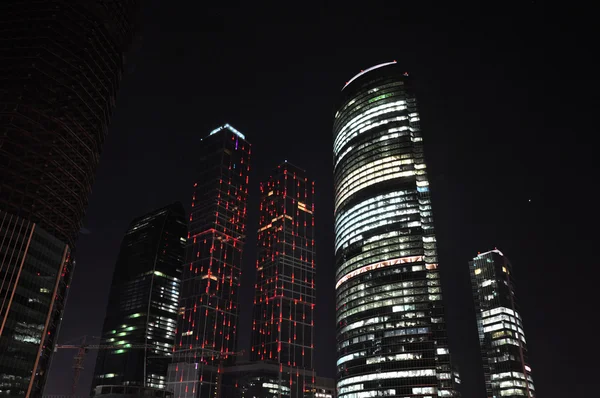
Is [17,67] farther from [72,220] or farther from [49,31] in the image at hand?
[72,220]

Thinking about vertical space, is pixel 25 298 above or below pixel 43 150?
below

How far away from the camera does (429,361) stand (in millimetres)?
172500

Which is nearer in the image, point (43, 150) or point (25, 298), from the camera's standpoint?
point (25, 298)

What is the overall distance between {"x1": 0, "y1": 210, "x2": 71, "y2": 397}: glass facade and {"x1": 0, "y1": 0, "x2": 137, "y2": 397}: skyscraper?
0.65 ft

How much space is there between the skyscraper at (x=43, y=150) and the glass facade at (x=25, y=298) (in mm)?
199

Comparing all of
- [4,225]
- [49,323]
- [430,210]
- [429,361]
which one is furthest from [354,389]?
[4,225]

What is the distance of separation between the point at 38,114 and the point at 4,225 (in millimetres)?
26433

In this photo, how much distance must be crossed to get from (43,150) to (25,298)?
32.7 m

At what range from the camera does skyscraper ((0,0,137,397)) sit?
99500 millimetres

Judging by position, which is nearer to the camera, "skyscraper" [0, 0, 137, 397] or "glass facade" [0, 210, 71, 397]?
"glass facade" [0, 210, 71, 397]

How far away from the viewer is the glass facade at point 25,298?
315 ft

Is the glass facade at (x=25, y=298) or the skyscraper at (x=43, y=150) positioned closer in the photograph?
the glass facade at (x=25, y=298)

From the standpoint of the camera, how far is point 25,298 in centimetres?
10056

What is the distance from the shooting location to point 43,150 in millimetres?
110188
